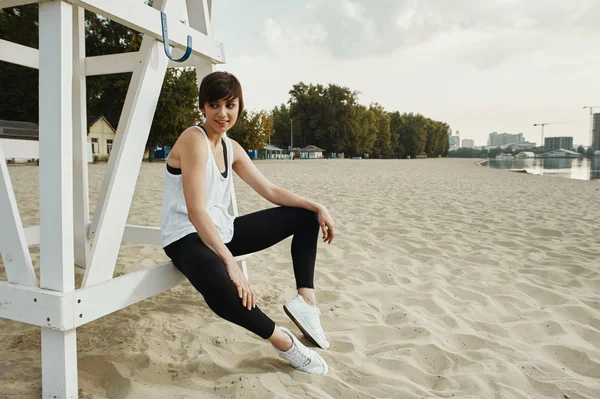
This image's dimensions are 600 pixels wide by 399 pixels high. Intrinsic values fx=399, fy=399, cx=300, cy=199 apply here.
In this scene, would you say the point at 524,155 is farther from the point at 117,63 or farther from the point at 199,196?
the point at 199,196

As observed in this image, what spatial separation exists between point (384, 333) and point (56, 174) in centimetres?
183

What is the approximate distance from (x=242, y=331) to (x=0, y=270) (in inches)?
91.7

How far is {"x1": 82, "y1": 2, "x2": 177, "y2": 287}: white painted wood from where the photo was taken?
1.75m

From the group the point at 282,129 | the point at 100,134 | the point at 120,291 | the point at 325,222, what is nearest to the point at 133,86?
the point at 120,291

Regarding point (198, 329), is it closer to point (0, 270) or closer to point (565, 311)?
point (0, 270)

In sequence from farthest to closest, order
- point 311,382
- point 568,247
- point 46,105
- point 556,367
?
point 568,247 → point 556,367 → point 311,382 → point 46,105

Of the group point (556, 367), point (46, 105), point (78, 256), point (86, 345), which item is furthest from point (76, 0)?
point (556, 367)

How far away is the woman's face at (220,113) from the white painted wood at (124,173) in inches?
10.5

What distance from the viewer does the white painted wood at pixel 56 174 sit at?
1.43 m

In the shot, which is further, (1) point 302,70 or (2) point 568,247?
(1) point 302,70

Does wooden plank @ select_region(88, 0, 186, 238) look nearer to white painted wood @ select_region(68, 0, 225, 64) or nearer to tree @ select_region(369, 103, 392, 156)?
white painted wood @ select_region(68, 0, 225, 64)

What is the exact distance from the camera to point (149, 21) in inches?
71.2

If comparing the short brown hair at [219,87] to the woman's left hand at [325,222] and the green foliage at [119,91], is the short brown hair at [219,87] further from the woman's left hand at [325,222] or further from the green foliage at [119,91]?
the green foliage at [119,91]

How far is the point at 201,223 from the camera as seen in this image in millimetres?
1848
